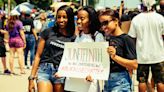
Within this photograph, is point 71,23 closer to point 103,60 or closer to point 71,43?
point 71,43

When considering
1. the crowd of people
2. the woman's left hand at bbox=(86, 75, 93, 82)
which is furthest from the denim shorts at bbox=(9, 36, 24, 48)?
the woman's left hand at bbox=(86, 75, 93, 82)

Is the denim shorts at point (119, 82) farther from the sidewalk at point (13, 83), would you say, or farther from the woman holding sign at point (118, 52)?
the sidewalk at point (13, 83)

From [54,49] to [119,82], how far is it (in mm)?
1112

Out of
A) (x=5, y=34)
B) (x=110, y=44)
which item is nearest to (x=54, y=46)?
(x=110, y=44)

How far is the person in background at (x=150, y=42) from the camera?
7633mm

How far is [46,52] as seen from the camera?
5891 mm

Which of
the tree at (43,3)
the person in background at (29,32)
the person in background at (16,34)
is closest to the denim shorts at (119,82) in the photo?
the person in background at (16,34)

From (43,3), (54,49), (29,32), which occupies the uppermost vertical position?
(54,49)

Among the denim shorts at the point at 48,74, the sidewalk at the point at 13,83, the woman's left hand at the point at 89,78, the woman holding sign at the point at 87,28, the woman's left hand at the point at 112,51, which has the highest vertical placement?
A: the woman holding sign at the point at 87,28

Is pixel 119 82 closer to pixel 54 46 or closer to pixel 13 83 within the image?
pixel 54 46

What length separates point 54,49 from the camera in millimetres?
5840

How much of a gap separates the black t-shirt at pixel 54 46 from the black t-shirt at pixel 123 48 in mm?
918

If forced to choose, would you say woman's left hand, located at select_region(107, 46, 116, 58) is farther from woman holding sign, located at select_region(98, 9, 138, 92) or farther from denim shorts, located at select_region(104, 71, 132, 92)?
denim shorts, located at select_region(104, 71, 132, 92)

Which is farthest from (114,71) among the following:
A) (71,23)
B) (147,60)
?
(147,60)
